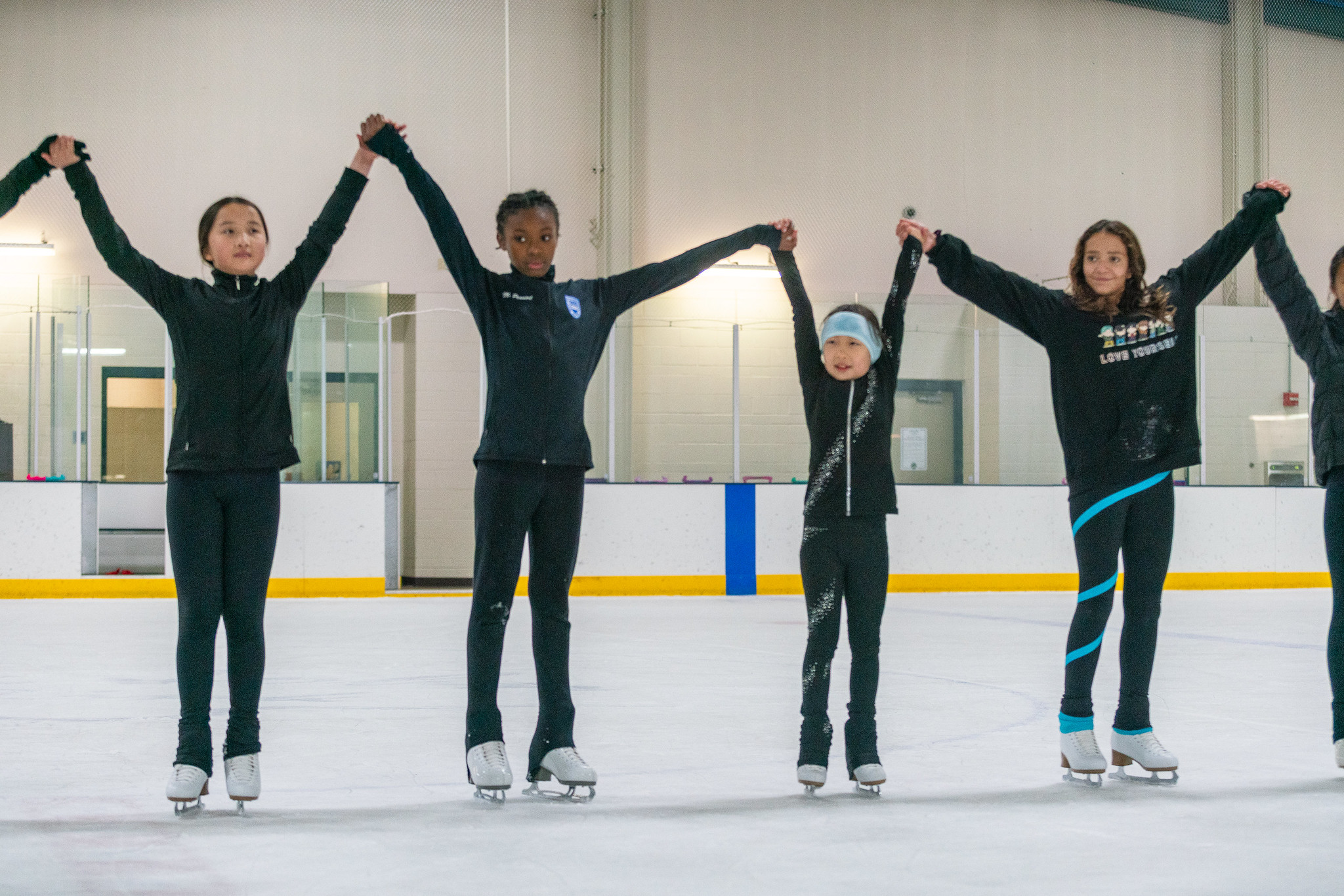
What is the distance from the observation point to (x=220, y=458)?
2635 mm

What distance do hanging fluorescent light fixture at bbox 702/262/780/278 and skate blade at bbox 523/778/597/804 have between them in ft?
30.9

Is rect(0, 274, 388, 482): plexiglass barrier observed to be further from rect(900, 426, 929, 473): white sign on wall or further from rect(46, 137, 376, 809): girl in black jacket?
rect(46, 137, 376, 809): girl in black jacket

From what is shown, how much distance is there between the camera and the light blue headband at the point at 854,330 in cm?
289

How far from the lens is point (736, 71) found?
1229cm

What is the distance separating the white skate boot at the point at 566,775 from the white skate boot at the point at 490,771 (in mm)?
77

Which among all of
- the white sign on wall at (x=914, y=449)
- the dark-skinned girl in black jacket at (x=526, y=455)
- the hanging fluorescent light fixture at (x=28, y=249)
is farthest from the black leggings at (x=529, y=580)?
the hanging fluorescent light fixture at (x=28, y=249)

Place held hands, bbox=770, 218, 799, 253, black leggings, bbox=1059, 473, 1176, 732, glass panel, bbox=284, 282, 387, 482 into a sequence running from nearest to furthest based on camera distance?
1. black leggings, bbox=1059, 473, 1176, 732
2. held hands, bbox=770, 218, 799, 253
3. glass panel, bbox=284, 282, 387, 482

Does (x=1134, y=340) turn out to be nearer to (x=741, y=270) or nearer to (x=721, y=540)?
(x=721, y=540)

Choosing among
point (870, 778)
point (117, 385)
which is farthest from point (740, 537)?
point (870, 778)

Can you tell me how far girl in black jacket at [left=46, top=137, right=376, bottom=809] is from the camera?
8.61ft

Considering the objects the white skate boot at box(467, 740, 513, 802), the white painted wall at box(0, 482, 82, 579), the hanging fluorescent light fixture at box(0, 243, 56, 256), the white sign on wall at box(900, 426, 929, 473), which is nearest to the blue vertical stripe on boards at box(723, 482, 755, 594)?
the white sign on wall at box(900, 426, 929, 473)

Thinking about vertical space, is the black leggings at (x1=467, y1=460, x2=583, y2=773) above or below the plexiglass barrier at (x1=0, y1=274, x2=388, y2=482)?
below

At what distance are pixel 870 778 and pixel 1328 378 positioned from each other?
4.97ft

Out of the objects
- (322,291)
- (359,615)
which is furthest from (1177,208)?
(359,615)
